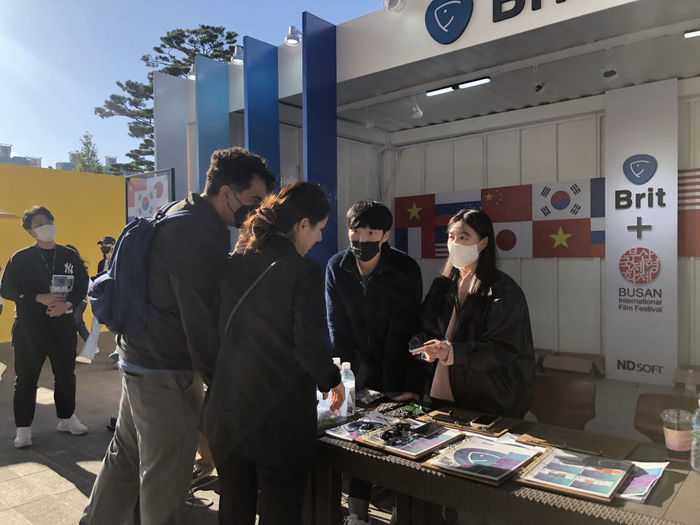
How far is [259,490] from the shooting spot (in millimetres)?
1618

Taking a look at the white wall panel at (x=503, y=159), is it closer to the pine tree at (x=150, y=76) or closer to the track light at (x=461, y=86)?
the track light at (x=461, y=86)

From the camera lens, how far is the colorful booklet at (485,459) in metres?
1.50

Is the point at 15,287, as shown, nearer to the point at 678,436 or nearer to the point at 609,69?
the point at 678,436

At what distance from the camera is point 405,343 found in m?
2.47

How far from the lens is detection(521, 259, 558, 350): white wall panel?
261 inches

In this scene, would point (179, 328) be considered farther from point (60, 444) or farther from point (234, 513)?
point (60, 444)

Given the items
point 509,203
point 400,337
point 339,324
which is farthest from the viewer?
point 509,203

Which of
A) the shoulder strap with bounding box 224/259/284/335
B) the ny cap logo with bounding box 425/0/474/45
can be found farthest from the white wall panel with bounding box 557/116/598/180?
the shoulder strap with bounding box 224/259/284/335

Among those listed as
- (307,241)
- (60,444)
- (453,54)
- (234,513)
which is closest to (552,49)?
(453,54)

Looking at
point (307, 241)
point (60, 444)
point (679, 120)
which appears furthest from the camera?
point (679, 120)

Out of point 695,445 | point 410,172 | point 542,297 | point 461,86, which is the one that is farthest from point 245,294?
point 410,172

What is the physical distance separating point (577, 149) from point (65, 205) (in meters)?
8.88

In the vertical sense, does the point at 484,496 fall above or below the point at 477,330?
below

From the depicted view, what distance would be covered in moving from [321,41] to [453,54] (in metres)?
1.27
